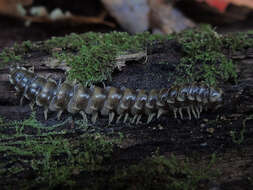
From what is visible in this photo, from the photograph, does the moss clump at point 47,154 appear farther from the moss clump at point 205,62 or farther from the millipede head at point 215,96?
the moss clump at point 205,62

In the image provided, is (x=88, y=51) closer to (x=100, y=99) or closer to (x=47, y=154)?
→ (x=100, y=99)

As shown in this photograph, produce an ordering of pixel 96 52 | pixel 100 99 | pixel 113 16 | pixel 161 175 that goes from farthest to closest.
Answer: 1. pixel 113 16
2. pixel 96 52
3. pixel 100 99
4. pixel 161 175

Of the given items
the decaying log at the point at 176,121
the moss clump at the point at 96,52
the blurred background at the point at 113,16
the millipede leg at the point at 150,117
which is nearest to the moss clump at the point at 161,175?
the decaying log at the point at 176,121

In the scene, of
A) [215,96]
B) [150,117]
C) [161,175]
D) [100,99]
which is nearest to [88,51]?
[100,99]

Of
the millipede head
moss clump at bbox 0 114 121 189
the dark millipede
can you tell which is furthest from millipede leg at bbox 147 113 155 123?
the millipede head

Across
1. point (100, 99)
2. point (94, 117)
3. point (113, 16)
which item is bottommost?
point (94, 117)

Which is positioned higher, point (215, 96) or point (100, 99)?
point (215, 96)

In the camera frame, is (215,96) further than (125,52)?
No
